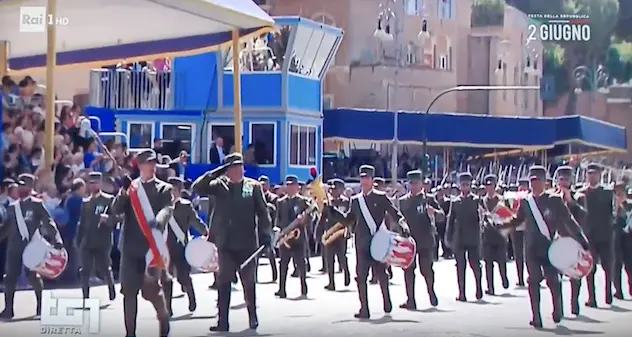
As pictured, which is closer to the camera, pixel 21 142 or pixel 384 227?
pixel 21 142

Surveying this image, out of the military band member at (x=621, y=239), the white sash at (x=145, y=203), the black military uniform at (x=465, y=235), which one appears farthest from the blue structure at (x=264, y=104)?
the black military uniform at (x=465, y=235)

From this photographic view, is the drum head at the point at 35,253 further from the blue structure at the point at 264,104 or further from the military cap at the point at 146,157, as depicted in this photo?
the military cap at the point at 146,157

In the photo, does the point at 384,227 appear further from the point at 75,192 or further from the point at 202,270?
the point at 75,192

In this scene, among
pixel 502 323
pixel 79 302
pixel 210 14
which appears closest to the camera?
pixel 79 302

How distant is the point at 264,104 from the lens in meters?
9.37

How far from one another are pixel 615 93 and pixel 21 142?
4313 millimetres

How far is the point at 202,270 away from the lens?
30.7ft

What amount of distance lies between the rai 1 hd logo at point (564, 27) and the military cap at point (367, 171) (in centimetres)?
160

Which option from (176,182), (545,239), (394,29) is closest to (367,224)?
(545,239)

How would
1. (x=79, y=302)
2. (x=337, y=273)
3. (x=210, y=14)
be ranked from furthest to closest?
(x=337, y=273) → (x=210, y=14) → (x=79, y=302)

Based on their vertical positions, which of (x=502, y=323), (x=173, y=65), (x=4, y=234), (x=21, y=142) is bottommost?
(x=502, y=323)

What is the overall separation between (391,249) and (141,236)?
8.46 ft

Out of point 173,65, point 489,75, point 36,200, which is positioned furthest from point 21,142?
point 489,75

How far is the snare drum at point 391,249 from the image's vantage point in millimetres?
10250
